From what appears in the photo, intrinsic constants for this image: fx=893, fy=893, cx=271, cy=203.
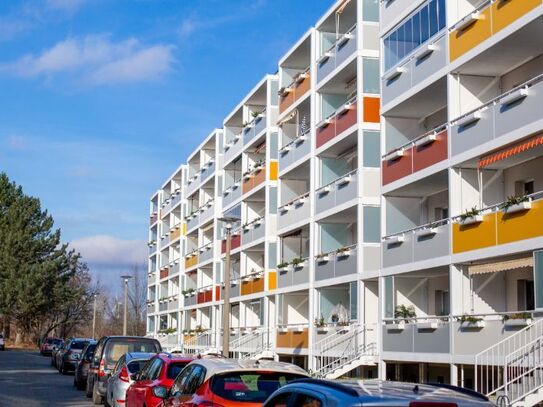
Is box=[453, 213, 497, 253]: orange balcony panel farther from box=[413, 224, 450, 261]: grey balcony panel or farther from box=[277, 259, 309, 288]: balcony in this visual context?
box=[277, 259, 309, 288]: balcony

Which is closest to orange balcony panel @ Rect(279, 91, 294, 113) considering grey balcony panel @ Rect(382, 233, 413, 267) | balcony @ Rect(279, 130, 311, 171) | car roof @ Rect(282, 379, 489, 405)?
balcony @ Rect(279, 130, 311, 171)

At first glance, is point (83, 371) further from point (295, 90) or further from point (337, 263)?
point (295, 90)

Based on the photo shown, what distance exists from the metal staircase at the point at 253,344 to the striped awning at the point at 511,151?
65.0ft

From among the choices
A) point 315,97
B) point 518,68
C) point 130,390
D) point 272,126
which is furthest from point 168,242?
point 130,390

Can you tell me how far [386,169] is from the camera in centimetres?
2798

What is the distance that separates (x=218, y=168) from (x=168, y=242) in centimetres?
1832

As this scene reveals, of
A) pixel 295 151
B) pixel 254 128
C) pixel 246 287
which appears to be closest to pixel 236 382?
pixel 295 151

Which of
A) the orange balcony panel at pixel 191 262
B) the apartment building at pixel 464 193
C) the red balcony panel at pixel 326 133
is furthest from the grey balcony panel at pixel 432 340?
the orange balcony panel at pixel 191 262

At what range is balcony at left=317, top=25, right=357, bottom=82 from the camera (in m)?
32.1

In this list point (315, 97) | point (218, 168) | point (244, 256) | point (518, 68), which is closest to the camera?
point (518, 68)

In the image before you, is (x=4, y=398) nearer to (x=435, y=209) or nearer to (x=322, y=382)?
(x=435, y=209)

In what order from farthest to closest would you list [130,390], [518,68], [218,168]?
[218,168]
[518,68]
[130,390]

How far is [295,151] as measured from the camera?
38.3m

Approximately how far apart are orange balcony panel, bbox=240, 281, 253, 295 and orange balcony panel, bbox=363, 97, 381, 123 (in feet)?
53.5
